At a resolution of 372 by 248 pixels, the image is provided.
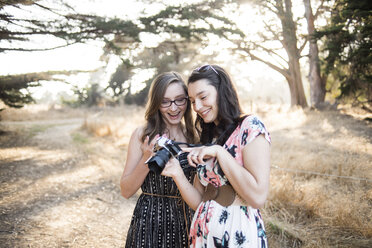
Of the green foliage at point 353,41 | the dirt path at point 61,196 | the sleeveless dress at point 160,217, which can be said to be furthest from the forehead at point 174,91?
the green foliage at point 353,41

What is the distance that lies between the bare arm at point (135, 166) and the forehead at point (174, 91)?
36 centimetres

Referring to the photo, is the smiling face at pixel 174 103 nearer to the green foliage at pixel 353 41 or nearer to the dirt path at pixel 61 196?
the dirt path at pixel 61 196

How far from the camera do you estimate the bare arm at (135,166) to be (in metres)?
1.87

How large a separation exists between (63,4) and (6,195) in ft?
12.1

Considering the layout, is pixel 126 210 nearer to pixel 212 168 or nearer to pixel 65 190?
pixel 65 190

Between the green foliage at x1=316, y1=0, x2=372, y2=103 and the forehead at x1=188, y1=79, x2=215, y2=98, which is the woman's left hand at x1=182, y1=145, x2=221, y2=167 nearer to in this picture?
the forehead at x1=188, y1=79, x2=215, y2=98

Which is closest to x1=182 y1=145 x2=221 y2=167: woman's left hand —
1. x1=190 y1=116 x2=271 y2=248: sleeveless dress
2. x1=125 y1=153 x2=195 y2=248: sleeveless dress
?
x1=190 y1=116 x2=271 y2=248: sleeveless dress

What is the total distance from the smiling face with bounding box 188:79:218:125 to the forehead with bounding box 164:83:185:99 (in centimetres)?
37

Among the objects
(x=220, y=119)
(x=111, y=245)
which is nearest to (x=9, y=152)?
(x=111, y=245)

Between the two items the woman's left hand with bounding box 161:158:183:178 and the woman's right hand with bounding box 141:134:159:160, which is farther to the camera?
the woman's right hand with bounding box 141:134:159:160

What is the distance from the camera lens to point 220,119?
1.76m

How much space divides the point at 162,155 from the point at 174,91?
2.62 ft

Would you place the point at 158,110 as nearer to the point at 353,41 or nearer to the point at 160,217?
the point at 160,217

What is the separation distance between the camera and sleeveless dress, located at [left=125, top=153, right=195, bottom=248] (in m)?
1.89
